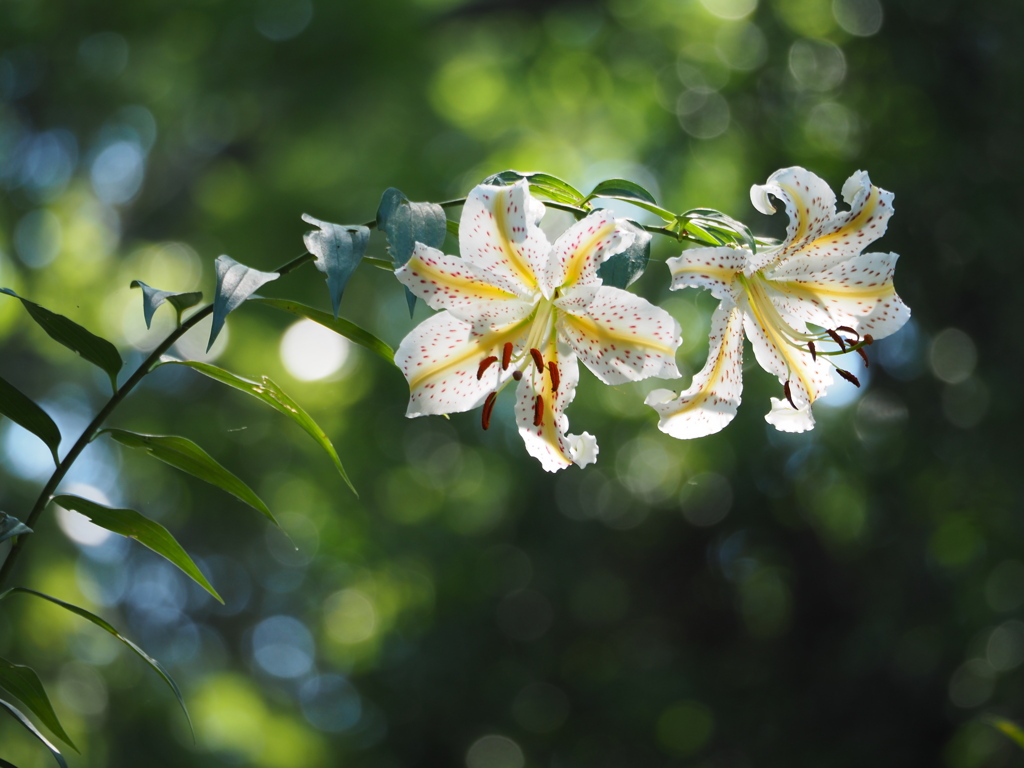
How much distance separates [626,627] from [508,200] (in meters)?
5.18

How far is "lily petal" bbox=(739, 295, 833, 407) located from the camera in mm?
1006

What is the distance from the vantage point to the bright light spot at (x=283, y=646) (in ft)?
23.6

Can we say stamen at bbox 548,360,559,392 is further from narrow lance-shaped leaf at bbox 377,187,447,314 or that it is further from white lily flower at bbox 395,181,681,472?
narrow lance-shaped leaf at bbox 377,187,447,314

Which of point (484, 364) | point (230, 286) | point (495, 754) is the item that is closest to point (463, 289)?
point (484, 364)

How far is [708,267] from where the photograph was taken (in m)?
0.86

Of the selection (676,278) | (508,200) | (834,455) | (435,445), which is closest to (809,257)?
(676,278)

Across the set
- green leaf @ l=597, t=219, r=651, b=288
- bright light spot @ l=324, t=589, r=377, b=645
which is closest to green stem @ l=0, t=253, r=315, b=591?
green leaf @ l=597, t=219, r=651, b=288

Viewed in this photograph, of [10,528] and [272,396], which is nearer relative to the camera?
[10,528]

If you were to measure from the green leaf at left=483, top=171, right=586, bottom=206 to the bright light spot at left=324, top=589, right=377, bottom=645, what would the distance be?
6.67 meters

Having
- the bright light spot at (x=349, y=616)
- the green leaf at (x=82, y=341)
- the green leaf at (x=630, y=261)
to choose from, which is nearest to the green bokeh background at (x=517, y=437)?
the bright light spot at (x=349, y=616)

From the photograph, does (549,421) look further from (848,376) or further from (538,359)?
(848,376)

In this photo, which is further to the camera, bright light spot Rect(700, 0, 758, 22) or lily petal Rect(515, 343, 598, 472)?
bright light spot Rect(700, 0, 758, 22)

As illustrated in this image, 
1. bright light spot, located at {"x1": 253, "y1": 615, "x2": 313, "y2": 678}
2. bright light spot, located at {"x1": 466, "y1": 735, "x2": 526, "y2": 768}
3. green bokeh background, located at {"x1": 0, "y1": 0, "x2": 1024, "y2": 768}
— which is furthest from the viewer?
bright light spot, located at {"x1": 253, "y1": 615, "x2": 313, "y2": 678}

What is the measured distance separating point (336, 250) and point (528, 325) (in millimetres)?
319
